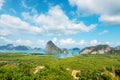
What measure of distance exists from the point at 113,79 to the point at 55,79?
845 inches

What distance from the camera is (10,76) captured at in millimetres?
23922

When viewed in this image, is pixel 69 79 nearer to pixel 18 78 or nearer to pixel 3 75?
A: pixel 18 78

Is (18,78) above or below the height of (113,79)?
below

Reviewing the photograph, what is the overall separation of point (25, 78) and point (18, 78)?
120cm

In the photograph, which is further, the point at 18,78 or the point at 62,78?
the point at 62,78

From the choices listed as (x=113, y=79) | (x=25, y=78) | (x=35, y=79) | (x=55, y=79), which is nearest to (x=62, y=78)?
(x=55, y=79)

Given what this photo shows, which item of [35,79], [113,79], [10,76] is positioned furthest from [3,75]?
[113,79]

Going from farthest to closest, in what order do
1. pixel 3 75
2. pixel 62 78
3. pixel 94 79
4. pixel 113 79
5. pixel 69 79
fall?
pixel 94 79, pixel 69 79, pixel 62 78, pixel 3 75, pixel 113 79

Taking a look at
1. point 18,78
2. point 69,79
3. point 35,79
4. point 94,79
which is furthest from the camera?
point 94,79

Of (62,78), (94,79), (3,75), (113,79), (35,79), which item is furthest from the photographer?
(94,79)

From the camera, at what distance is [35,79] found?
89.2ft

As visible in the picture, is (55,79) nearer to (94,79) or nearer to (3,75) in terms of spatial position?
(3,75)

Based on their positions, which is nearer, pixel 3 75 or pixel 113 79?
pixel 113 79

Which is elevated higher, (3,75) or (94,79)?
(3,75)
